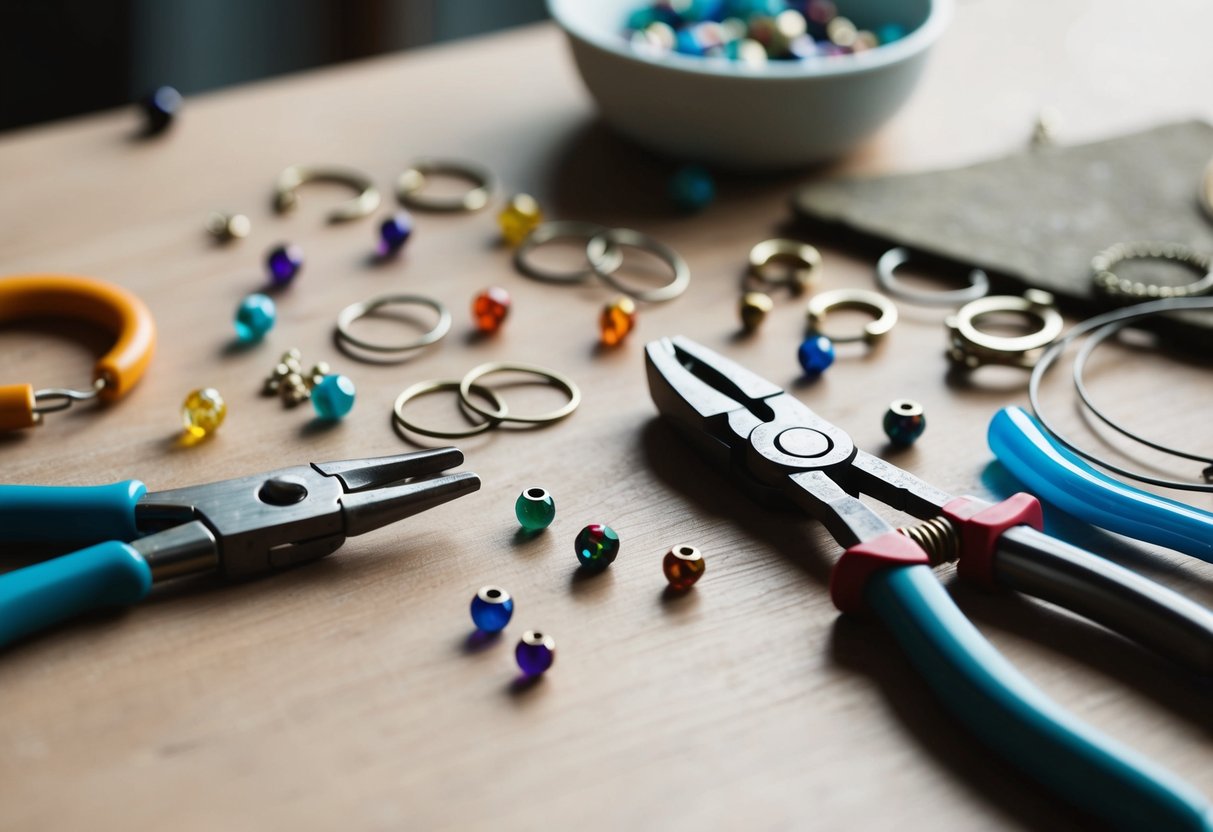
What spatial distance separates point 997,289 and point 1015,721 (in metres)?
0.55

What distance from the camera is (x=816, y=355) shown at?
93 centimetres

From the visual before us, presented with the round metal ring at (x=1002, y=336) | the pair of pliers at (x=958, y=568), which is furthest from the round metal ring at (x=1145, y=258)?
the pair of pliers at (x=958, y=568)

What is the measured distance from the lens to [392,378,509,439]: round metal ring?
0.87m

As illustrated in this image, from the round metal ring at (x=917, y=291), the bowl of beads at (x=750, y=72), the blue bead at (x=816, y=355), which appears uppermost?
the bowl of beads at (x=750, y=72)

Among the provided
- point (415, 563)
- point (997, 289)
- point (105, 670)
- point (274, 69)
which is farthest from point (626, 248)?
point (274, 69)

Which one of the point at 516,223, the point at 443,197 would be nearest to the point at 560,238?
the point at 516,223

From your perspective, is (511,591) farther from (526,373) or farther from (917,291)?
(917,291)

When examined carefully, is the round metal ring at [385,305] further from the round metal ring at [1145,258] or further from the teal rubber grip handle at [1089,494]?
the round metal ring at [1145,258]

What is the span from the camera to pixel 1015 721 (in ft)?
1.95

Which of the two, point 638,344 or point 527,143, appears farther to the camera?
point 527,143

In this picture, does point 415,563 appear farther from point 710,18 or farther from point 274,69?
point 274,69

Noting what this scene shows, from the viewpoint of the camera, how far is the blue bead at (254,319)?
963mm

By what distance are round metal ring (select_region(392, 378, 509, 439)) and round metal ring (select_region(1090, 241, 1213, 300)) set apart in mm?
517

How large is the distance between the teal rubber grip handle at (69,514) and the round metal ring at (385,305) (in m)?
0.27
